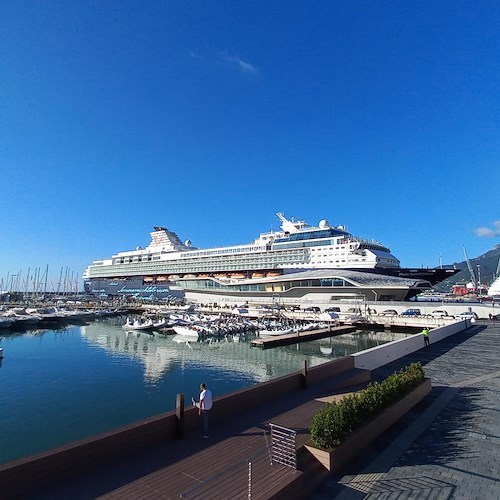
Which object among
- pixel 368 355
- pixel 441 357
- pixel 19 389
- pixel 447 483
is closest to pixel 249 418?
pixel 447 483

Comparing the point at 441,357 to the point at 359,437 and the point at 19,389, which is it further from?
the point at 19,389

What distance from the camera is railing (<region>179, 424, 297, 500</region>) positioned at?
534 centimetres

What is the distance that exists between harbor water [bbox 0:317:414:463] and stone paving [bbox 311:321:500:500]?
33.6 ft

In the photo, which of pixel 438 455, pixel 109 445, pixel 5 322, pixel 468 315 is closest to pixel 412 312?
pixel 468 315

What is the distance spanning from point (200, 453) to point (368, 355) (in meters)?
10.0

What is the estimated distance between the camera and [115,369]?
77.8 feet

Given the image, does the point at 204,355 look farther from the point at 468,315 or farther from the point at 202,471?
the point at 468,315

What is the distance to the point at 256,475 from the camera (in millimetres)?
5891

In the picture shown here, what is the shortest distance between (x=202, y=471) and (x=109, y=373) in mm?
18828

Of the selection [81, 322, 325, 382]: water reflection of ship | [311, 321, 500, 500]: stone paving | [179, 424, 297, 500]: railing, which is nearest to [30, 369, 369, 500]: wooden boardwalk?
[179, 424, 297, 500]: railing

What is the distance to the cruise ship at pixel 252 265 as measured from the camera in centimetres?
5959

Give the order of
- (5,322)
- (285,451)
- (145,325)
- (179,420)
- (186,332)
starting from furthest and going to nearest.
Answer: (5,322) → (145,325) → (186,332) → (179,420) → (285,451)

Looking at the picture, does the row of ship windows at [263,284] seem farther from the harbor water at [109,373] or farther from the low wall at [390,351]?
the low wall at [390,351]

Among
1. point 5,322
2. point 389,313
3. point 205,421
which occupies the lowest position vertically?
point 205,421
